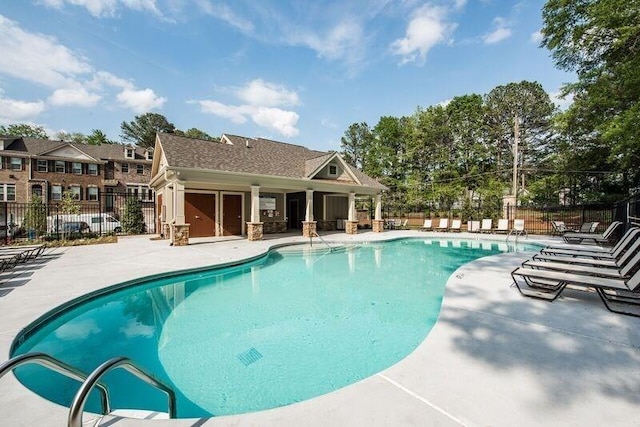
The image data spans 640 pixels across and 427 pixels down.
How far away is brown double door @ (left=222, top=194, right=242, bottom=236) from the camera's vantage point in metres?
16.2

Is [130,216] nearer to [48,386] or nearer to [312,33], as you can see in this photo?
[312,33]

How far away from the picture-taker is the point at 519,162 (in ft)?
99.2

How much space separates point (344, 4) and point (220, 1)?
4.91 metres

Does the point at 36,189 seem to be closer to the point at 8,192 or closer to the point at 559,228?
the point at 8,192

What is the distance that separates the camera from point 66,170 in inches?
1083

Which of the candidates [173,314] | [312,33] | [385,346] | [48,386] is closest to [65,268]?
[173,314]

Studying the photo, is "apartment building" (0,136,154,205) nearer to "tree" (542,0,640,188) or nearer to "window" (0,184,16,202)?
"window" (0,184,16,202)

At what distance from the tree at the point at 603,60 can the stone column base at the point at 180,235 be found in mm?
18238

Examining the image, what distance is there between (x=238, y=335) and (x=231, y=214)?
12.7 m

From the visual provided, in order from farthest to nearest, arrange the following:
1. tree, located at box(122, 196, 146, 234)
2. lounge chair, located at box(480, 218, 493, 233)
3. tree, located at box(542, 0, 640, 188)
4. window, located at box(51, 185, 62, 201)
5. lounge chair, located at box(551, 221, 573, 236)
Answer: window, located at box(51, 185, 62, 201)
lounge chair, located at box(480, 218, 493, 233)
tree, located at box(122, 196, 146, 234)
lounge chair, located at box(551, 221, 573, 236)
tree, located at box(542, 0, 640, 188)

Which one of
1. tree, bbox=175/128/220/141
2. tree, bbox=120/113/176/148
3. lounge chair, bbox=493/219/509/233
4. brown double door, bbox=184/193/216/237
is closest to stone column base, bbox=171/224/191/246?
brown double door, bbox=184/193/216/237

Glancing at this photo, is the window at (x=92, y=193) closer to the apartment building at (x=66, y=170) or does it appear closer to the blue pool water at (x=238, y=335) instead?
the apartment building at (x=66, y=170)

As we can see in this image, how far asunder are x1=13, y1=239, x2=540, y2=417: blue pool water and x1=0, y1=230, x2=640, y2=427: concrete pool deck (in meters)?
0.67

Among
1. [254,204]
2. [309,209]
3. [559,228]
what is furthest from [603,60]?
[254,204]
